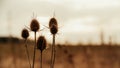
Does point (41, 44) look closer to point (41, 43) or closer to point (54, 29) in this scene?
point (41, 43)

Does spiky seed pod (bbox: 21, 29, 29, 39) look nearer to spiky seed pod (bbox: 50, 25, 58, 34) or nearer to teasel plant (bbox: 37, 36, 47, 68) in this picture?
teasel plant (bbox: 37, 36, 47, 68)

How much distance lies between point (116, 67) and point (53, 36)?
16.1 feet

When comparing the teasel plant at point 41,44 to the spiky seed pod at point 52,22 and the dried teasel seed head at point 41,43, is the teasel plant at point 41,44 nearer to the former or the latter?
the dried teasel seed head at point 41,43

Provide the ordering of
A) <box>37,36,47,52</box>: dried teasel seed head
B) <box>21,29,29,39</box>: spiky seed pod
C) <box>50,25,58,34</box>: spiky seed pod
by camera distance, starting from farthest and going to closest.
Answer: <box>21,29,29,39</box>: spiky seed pod
<box>50,25,58,34</box>: spiky seed pod
<box>37,36,47,52</box>: dried teasel seed head

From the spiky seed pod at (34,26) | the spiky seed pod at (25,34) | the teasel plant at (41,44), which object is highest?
the spiky seed pod at (34,26)

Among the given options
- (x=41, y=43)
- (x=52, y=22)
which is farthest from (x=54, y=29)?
(x=41, y=43)

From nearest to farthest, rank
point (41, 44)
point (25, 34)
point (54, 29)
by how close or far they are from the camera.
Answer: point (41, 44), point (54, 29), point (25, 34)

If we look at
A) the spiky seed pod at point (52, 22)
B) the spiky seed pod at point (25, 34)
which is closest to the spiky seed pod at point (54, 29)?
the spiky seed pod at point (52, 22)

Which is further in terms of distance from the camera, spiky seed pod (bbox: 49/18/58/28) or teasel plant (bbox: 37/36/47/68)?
spiky seed pod (bbox: 49/18/58/28)

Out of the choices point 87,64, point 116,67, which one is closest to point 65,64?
point 87,64

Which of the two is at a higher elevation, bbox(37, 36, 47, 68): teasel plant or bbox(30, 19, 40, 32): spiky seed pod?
bbox(30, 19, 40, 32): spiky seed pod

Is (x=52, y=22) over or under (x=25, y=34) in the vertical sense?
over

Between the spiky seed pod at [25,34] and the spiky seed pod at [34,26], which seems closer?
the spiky seed pod at [34,26]

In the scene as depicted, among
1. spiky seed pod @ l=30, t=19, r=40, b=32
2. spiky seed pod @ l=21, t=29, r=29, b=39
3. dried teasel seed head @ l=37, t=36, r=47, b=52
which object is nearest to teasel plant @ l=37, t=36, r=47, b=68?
dried teasel seed head @ l=37, t=36, r=47, b=52
